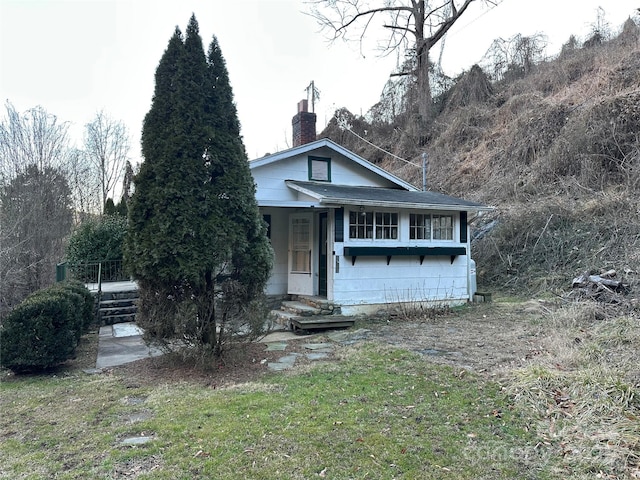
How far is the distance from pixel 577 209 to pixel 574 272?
8.39ft

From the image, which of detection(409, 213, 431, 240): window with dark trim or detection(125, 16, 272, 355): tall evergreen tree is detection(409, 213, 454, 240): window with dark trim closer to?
detection(409, 213, 431, 240): window with dark trim

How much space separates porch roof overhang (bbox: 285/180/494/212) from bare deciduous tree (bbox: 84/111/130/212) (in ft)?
49.7

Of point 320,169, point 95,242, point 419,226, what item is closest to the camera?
point 419,226

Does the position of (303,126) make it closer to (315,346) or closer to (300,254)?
(300,254)

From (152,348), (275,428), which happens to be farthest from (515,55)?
(275,428)

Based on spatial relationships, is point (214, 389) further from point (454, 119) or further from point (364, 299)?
point (454, 119)

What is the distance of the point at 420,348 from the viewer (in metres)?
6.23

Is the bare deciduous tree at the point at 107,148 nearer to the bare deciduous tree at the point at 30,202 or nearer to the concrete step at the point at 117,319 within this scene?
the bare deciduous tree at the point at 30,202

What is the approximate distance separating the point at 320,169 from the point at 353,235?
230 cm

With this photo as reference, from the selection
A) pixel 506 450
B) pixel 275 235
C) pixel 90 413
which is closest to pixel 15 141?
pixel 275 235

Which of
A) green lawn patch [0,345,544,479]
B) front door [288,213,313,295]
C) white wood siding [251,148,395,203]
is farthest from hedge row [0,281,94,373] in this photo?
front door [288,213,313,295]

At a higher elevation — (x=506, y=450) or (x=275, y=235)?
(x=275, y=235)

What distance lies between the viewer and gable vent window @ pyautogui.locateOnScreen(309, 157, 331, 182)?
33.6ft

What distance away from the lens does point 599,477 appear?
9.00 ft
